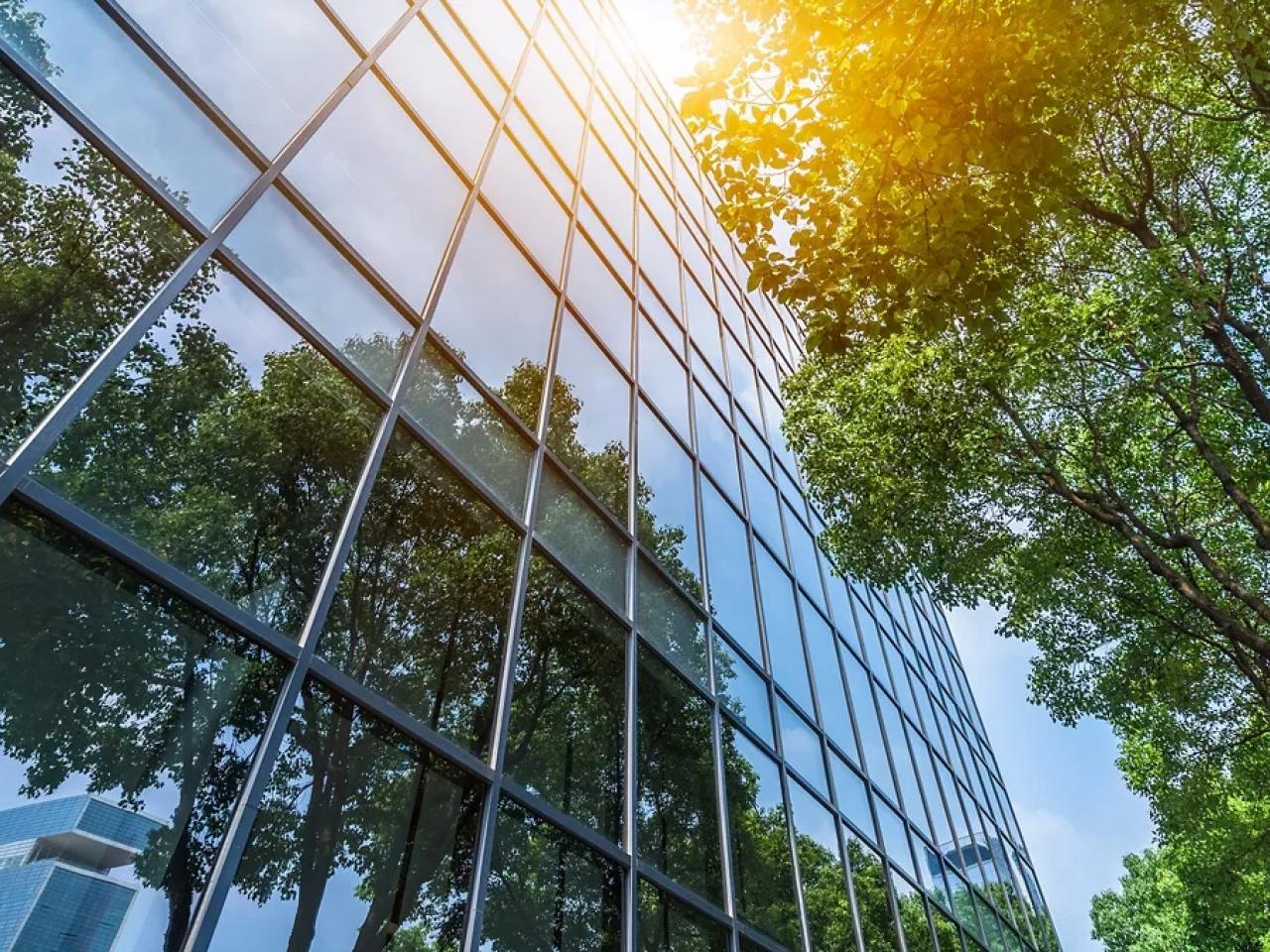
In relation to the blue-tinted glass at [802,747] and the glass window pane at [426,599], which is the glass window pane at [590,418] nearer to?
the glass window pane at [426,599]

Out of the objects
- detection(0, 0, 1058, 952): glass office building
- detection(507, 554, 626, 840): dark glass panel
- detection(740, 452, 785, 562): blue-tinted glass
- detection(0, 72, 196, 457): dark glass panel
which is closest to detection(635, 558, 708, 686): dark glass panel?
detection(0, 0, 1058, 952): glass office building

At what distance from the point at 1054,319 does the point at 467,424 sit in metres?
9.24

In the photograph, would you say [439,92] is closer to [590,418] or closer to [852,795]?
[590,418]

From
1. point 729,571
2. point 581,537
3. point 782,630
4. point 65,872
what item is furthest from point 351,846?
point 782,630

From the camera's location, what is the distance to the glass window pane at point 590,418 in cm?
804

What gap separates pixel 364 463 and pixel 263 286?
1362mm

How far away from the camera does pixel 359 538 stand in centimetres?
479

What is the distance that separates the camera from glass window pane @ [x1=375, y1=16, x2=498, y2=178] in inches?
298

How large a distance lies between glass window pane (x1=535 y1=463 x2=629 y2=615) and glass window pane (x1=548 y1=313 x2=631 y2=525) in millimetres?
345

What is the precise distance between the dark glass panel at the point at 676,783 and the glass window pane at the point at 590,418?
2.01 metres

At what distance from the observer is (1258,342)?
10.1 meters

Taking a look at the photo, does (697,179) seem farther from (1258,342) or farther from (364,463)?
(364,463)

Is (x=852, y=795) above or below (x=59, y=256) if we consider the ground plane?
above

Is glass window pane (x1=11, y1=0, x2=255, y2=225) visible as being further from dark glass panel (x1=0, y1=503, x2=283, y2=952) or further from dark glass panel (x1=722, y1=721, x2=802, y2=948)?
dark glass panel (x1=722, y1=721, x2=802, y2=948)
